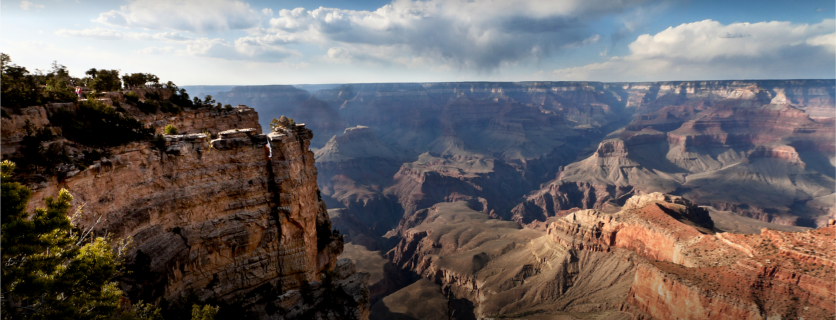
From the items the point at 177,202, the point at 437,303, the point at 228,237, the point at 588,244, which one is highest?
the point at 177,202

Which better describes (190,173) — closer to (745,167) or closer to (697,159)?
(745,167)

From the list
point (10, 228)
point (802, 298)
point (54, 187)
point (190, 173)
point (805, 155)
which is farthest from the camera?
point (805, 155)

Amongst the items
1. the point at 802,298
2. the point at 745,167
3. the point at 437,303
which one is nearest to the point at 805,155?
the point at 745,167

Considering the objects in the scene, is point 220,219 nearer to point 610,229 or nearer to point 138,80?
point 138,80

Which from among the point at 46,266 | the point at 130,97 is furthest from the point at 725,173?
the point at 46,266

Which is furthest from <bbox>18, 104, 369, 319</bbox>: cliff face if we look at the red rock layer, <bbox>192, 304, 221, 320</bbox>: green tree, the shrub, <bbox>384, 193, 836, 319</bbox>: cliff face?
the red rock layer

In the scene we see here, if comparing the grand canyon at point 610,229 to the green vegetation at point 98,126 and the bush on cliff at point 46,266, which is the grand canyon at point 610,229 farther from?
the green vegetation at point 98,126
